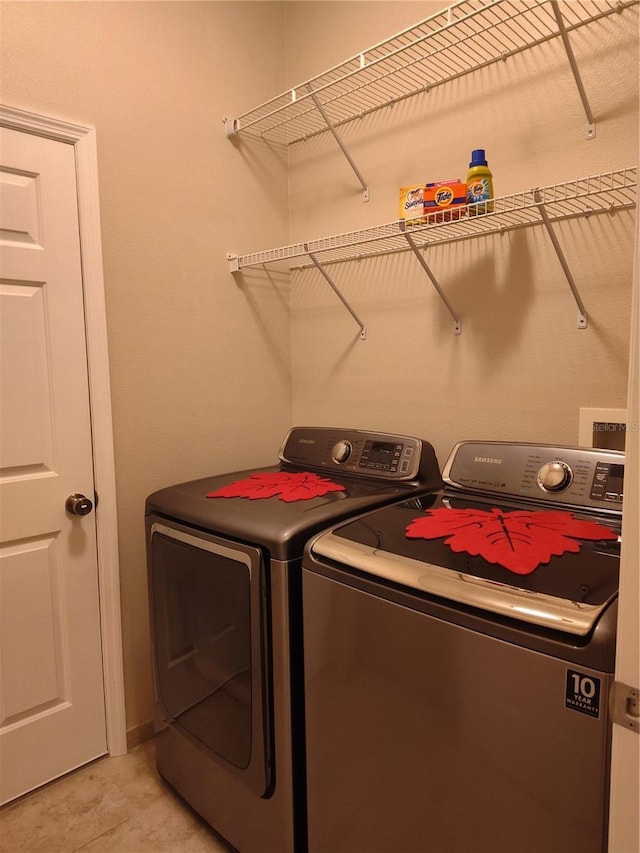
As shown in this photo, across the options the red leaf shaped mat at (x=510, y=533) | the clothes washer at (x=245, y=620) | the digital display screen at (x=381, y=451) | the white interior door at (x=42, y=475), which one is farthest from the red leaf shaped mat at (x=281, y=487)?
the white interior door at (x=42, y=475)

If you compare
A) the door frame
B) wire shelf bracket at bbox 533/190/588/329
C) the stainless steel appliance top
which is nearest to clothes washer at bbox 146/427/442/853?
the stainless steel appliance top

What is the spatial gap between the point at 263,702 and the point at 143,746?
96 centimetres

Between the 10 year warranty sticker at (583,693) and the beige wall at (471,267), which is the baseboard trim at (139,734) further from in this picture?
the 10 year warranty sticker at (583,693)

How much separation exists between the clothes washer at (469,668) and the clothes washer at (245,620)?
0.23ft

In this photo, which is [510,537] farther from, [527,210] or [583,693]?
[527,210]

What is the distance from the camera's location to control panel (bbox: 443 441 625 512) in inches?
50.9

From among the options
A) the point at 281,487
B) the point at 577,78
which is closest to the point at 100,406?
the point at 281,487

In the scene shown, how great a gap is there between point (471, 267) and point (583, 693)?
4.37ft

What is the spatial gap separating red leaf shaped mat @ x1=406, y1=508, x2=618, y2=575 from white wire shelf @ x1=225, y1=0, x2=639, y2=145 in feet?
3.70

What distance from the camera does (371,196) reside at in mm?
2029

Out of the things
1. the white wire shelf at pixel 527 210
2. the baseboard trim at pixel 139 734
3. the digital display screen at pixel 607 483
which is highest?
the white wire shelf at pixel 527 210

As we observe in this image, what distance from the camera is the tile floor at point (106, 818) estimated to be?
1.55m

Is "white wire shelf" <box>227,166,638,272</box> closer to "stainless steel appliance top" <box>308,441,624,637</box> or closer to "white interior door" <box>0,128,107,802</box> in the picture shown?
"stainless steel appliance top" <box>308,441,624,637</box>

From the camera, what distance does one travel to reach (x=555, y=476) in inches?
53.7
